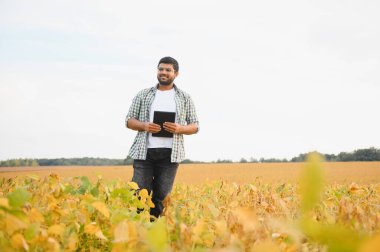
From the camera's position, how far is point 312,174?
323mm

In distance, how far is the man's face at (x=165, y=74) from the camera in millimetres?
5379

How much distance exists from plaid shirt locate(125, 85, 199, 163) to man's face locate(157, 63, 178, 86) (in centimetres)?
21

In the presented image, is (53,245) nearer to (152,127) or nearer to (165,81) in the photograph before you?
(152,127)

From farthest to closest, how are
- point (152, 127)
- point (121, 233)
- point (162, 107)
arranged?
point (162, 107) → point (152, 127) → point (121, 233)

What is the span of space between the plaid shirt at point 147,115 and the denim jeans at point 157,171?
10 centimetres

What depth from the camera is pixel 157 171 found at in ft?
17.7

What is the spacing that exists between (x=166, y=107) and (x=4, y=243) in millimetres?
4125

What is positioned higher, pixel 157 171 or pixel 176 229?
pixel 157 171

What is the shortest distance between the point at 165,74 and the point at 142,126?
0.82 meters

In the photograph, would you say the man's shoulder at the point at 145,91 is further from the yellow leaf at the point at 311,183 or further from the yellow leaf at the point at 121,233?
the yellow leaf at the point at 311,183

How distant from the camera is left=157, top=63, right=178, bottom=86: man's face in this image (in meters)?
5.38

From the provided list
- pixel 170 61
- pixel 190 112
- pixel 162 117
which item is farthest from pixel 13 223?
pixel 190 112

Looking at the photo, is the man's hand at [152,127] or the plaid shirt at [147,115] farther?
the plaid shirt at [147,115]

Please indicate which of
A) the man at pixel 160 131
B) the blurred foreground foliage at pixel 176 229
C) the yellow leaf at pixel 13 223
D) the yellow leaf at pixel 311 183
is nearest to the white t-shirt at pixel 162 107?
the man at pixel 160 131
